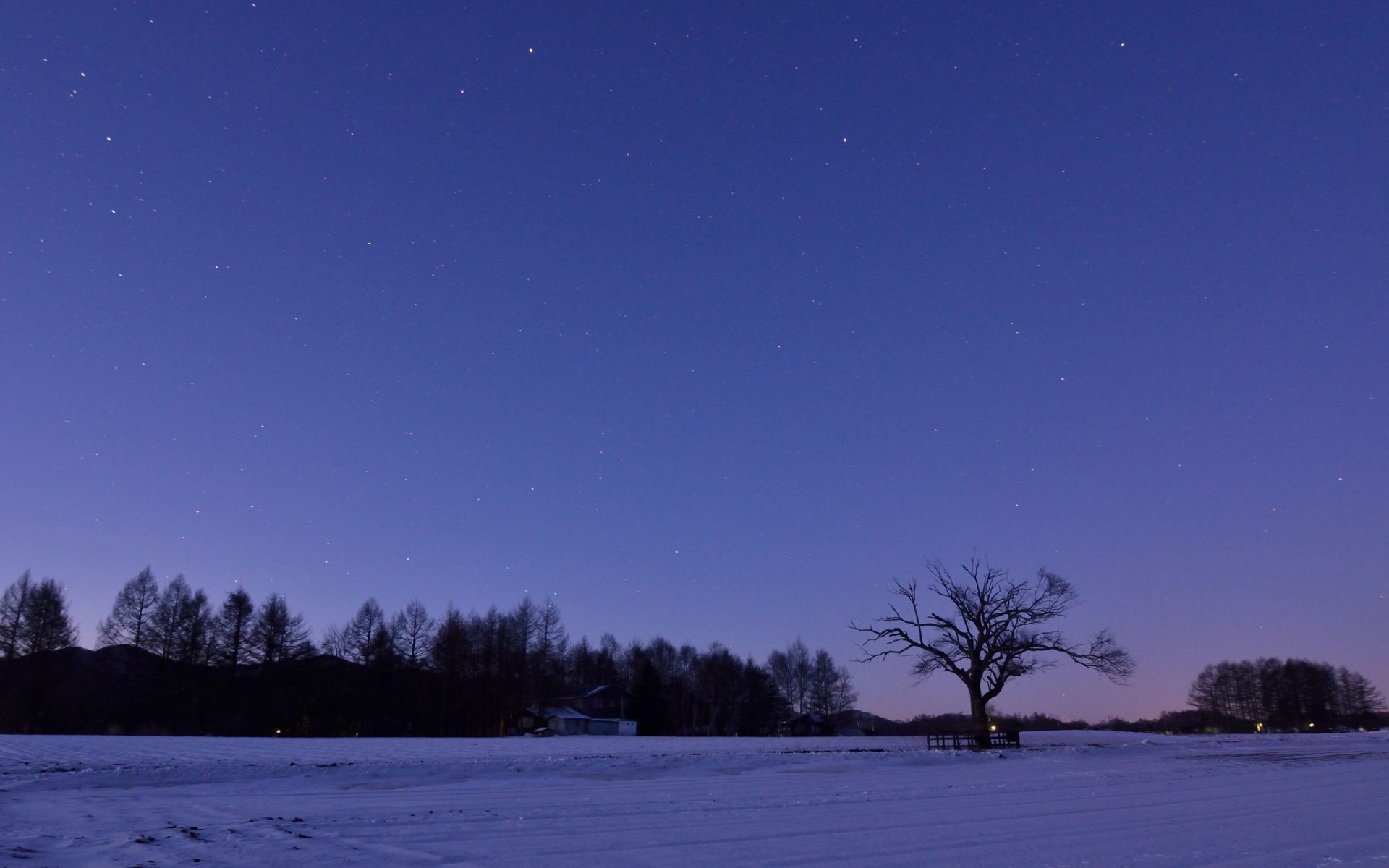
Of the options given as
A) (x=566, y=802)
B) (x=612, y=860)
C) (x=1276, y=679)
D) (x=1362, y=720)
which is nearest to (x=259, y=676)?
(x=566, y=802)

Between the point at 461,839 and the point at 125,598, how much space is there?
241 feet

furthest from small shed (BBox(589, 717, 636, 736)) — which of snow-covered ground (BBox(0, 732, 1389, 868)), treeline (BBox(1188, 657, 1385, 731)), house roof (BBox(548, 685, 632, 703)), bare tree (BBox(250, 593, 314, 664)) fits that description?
treeline (BBox(1188, 657, 1385, 731))

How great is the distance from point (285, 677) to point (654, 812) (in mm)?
68411

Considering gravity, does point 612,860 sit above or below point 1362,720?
above

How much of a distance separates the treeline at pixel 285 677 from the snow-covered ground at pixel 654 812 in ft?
132

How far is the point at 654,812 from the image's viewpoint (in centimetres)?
1372

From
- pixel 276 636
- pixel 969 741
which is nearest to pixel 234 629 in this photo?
pixel 276 636

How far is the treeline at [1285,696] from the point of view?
124 metres

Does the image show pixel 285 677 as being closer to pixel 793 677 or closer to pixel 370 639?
pixel 370 639

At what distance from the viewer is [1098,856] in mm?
9203

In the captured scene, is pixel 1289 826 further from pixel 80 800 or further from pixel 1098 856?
pixel 80 800

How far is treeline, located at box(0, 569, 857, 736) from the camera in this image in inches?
2378

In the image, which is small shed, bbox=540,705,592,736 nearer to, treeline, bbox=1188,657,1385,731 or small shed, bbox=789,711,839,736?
small shed, bbox=789,711,839,736

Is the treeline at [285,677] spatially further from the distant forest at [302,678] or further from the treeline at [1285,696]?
the treeline at [1285,696]
